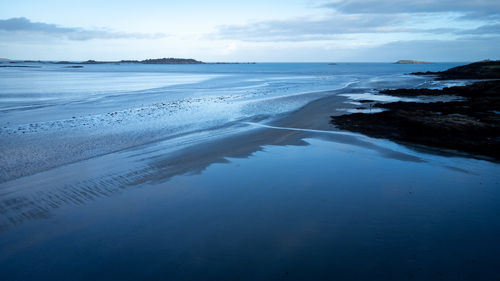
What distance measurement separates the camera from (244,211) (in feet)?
20.7

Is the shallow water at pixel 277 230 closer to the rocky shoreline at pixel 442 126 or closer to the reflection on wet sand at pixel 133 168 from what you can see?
the reflection on wet sand at pixel 133 168

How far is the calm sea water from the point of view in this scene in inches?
180

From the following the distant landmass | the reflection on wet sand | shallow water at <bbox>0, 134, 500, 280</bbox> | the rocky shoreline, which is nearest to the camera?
shallow water at <bbox>0, 134, 500, 280</bbox>

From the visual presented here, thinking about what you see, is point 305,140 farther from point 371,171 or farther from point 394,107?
point 394,107

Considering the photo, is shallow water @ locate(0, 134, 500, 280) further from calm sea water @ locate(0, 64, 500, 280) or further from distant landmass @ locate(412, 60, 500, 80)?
distant landmass @ locate(412, 60, 500, 80)

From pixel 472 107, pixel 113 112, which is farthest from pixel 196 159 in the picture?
pixel 472 107

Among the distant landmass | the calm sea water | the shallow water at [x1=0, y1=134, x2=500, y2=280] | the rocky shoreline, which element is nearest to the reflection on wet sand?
the calm sea water

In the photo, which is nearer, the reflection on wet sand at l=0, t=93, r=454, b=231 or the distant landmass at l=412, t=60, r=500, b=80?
the reflection on wet sand at l=0, t=93, r=454, b=231

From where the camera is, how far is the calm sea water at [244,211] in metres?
4.57

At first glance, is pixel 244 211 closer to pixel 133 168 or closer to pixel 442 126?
pixel 133 168

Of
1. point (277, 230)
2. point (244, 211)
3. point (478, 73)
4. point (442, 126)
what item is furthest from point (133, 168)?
point (478, 73)

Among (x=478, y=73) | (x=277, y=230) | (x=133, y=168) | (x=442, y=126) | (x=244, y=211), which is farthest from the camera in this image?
(x=478, y=73)

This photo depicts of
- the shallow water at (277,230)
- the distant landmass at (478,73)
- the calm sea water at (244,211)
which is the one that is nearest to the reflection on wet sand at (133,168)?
the calm sea water at (244,211)

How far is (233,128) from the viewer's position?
1440cm
